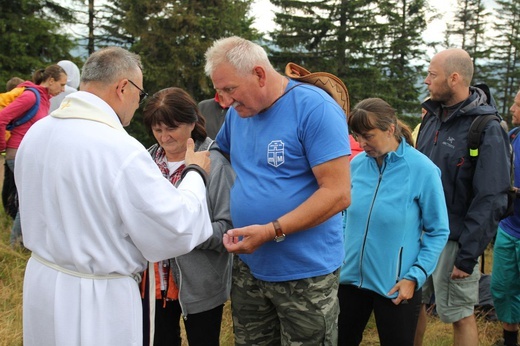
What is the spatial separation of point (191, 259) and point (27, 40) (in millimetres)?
22531

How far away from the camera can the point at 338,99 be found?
265 cm

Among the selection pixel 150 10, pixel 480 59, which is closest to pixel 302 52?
pixel 150 10

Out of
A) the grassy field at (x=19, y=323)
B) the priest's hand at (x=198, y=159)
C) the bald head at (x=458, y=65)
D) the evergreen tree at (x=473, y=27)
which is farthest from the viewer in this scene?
→ the evergreen tree at (x=473, y=27)

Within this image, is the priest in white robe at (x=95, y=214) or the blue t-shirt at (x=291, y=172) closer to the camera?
the priest in white robe at (x=95, y=214)

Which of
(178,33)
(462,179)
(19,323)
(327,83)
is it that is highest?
(178,33)

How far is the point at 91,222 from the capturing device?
2049 mm

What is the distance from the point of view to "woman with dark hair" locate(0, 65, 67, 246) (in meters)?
5.52

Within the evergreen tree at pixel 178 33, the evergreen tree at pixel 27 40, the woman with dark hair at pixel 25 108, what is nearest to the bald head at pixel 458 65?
the woman with dark hair at pixel 25 108

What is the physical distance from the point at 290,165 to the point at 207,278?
0.89m

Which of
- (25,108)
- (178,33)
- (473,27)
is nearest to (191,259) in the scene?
(25,108)

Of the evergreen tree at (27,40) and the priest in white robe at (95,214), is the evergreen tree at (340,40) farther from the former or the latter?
the priest in white robe at (95,214)

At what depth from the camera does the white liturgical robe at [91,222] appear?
202 cm

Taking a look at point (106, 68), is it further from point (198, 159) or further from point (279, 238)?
point (279, 238)

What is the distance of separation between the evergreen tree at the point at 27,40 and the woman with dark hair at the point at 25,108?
17.3 metres
